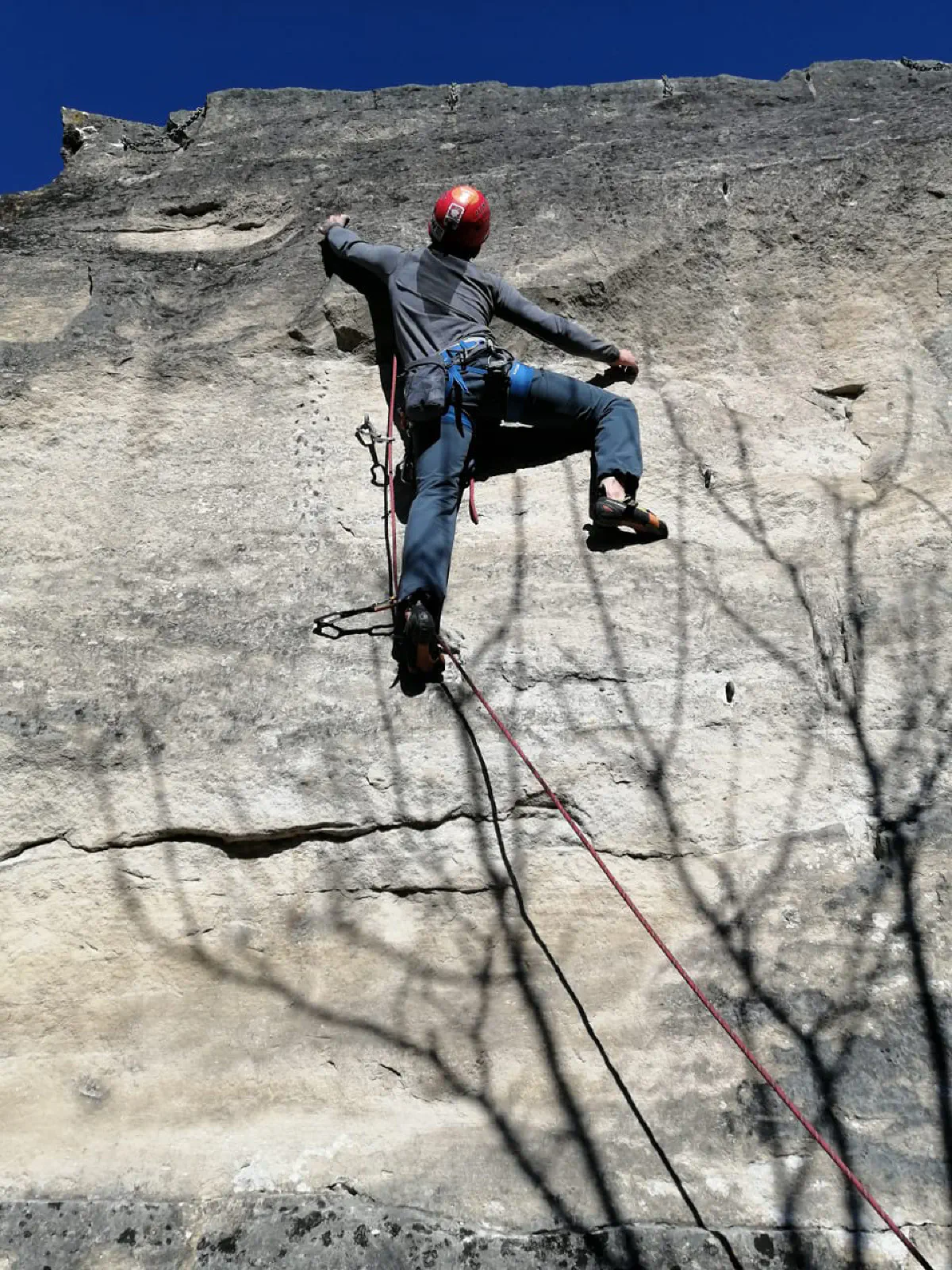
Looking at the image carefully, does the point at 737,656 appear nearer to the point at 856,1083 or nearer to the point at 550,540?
the point at 550,540

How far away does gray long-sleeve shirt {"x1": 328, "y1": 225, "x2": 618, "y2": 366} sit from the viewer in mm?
3191

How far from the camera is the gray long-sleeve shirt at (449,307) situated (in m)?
3.19

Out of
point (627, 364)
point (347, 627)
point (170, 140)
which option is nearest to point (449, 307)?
point (627, 364)

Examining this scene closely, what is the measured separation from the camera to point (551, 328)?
3219 millimetres

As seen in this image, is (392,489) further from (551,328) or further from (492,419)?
(551,328)

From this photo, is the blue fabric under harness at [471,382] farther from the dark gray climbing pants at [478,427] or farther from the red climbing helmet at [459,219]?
the red climbing helmet at [459,219]

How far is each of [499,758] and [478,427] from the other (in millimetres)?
1164

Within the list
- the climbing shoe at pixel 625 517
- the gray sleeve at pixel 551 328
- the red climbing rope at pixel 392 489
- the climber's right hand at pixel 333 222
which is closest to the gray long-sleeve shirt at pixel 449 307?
the gray sleeve at pixel 551 328

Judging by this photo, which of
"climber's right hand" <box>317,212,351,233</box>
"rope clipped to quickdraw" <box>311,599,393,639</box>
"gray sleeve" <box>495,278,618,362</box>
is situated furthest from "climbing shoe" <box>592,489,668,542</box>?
"climber's right hand" <box>317,212,351,233</box>

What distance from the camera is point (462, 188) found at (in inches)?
131

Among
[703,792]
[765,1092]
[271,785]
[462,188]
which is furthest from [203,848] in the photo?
[462,188]

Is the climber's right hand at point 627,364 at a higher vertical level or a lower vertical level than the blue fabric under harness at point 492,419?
higher

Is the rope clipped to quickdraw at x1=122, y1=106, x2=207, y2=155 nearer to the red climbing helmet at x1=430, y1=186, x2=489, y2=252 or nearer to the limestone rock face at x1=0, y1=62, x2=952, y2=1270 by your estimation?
the limestone rock face at x1=0, y1=62, x2=952, y2=1270

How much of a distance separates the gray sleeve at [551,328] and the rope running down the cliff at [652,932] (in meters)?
0.56
